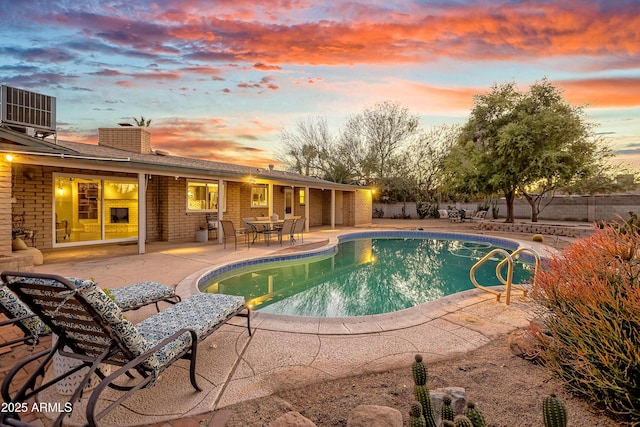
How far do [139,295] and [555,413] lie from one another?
4172mm

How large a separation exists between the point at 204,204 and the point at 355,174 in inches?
651

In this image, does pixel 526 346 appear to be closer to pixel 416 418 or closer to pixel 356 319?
pixel 356 319

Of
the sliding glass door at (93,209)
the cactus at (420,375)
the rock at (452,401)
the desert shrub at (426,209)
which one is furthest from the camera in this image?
the desert shrub at (426,209)

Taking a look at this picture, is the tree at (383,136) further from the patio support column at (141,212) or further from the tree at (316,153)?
the patio support column at (141,212)

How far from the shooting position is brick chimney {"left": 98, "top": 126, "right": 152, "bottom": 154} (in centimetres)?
1331

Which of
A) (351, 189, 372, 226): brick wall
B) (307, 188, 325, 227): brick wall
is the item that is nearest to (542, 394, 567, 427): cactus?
→ (307, 188, 325, 227): brick wall

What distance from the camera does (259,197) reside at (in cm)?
1612

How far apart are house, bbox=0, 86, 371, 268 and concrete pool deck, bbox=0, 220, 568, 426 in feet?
11.5

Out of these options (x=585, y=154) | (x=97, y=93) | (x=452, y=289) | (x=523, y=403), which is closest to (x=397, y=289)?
(x=452, y=289)

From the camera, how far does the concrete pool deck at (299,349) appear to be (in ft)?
7.97

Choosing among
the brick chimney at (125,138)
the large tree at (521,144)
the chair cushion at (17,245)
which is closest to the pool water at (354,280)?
the chair cushion at (17,245)

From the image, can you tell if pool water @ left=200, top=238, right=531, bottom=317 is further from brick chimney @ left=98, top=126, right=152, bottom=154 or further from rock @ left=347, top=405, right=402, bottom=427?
brick chimney @ left=98, top=126, right=152, bottom=154

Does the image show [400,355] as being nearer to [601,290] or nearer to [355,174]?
[601,290]

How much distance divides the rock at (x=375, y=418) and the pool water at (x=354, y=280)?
142 inches
